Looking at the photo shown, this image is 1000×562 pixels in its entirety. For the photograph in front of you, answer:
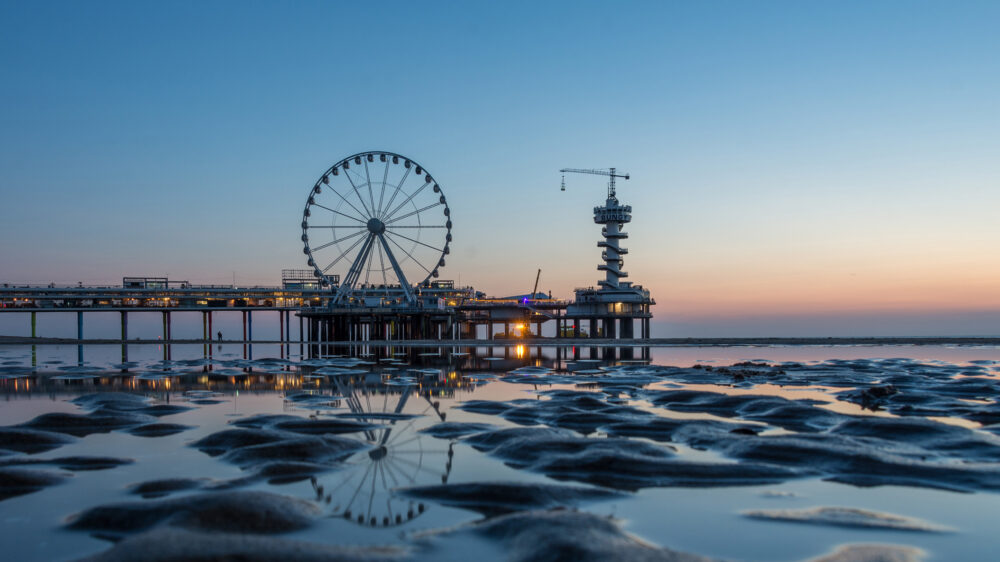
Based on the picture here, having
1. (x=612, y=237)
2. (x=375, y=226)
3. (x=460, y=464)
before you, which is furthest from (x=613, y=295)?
(x=460, y=464)

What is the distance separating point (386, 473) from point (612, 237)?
81845mm

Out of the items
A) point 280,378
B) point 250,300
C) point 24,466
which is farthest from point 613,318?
point 24,466

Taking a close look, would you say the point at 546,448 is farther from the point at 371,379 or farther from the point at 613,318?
the point at 613,318

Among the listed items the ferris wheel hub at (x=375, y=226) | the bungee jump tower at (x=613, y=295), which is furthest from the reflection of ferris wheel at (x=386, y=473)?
the bungee jump tower at (x=613, y=295)

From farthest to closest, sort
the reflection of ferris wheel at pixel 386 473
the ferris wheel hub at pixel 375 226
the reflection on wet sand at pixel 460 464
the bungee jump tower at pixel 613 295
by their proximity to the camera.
Result: the bungee jump tower at pixel 613 295
the ferris wheel hub at pixel 375 226
the reflection of ferris wheel at pixel 386 473
the reflection on wet sand at pixel 460 464

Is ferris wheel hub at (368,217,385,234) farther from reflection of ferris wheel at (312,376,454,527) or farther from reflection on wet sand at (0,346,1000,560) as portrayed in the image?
reflection of ferris wheel at (312,376,454,527)

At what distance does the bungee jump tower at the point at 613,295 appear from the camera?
86.5m

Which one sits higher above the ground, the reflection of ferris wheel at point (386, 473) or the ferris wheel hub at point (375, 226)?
the ferris wheel hub at point (375, 226)

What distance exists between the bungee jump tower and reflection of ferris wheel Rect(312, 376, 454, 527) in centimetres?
7188

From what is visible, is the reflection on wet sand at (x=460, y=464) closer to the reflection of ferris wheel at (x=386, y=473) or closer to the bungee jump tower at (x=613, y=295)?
the reflection of ferris wheel at (x=386, y=473)

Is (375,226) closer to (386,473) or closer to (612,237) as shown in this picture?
(612,237)

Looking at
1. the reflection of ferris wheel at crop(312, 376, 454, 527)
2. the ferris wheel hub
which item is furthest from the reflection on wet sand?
the ferris wheel hub

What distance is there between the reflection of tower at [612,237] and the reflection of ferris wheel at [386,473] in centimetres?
7355

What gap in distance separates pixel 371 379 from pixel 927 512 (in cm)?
2066
